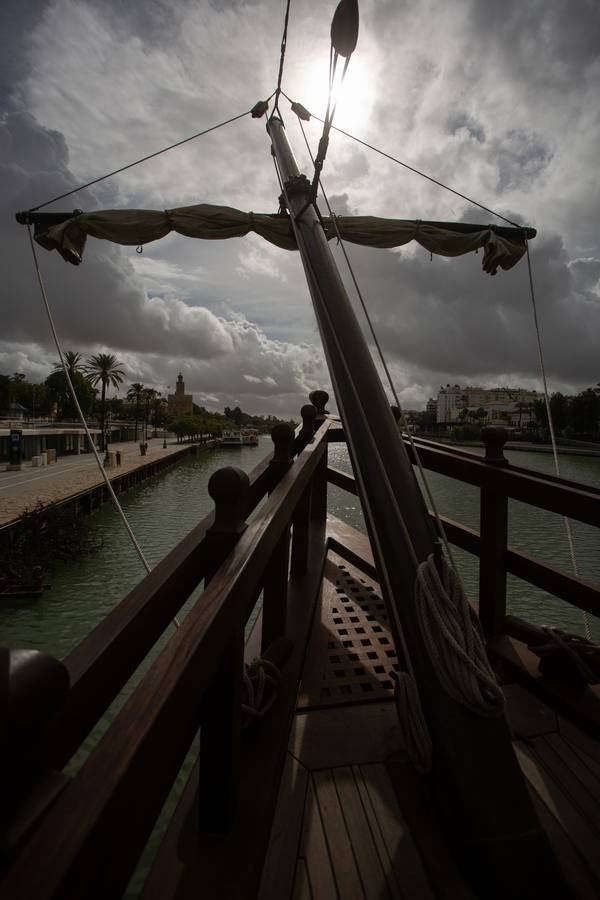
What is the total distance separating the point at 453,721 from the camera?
53.6 inches

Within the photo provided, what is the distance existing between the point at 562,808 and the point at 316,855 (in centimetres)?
93

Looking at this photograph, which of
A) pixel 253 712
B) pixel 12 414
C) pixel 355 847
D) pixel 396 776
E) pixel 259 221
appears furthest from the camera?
pixel 12 414

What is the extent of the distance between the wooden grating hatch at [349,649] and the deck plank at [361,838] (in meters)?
0.50

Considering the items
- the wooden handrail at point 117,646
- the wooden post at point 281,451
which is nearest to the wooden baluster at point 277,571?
the wooden post at point 281,451

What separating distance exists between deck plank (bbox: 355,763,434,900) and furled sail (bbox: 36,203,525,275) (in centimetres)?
581

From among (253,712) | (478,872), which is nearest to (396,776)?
(478,872)

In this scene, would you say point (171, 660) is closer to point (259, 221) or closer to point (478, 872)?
point (478, 872)

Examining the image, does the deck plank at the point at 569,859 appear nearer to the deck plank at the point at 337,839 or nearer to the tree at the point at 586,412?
the deck plank at the point at 337,839

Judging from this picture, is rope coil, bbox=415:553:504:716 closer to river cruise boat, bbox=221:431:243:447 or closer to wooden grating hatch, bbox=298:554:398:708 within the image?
wooden grating hatch, bbox=298:554:398:708

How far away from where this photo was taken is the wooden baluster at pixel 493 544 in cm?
245

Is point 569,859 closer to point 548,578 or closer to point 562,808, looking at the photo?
point 562,808

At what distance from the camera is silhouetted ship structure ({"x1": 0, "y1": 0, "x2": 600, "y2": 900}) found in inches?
23.6

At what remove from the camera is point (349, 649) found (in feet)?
9.54

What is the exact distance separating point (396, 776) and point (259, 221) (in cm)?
611
